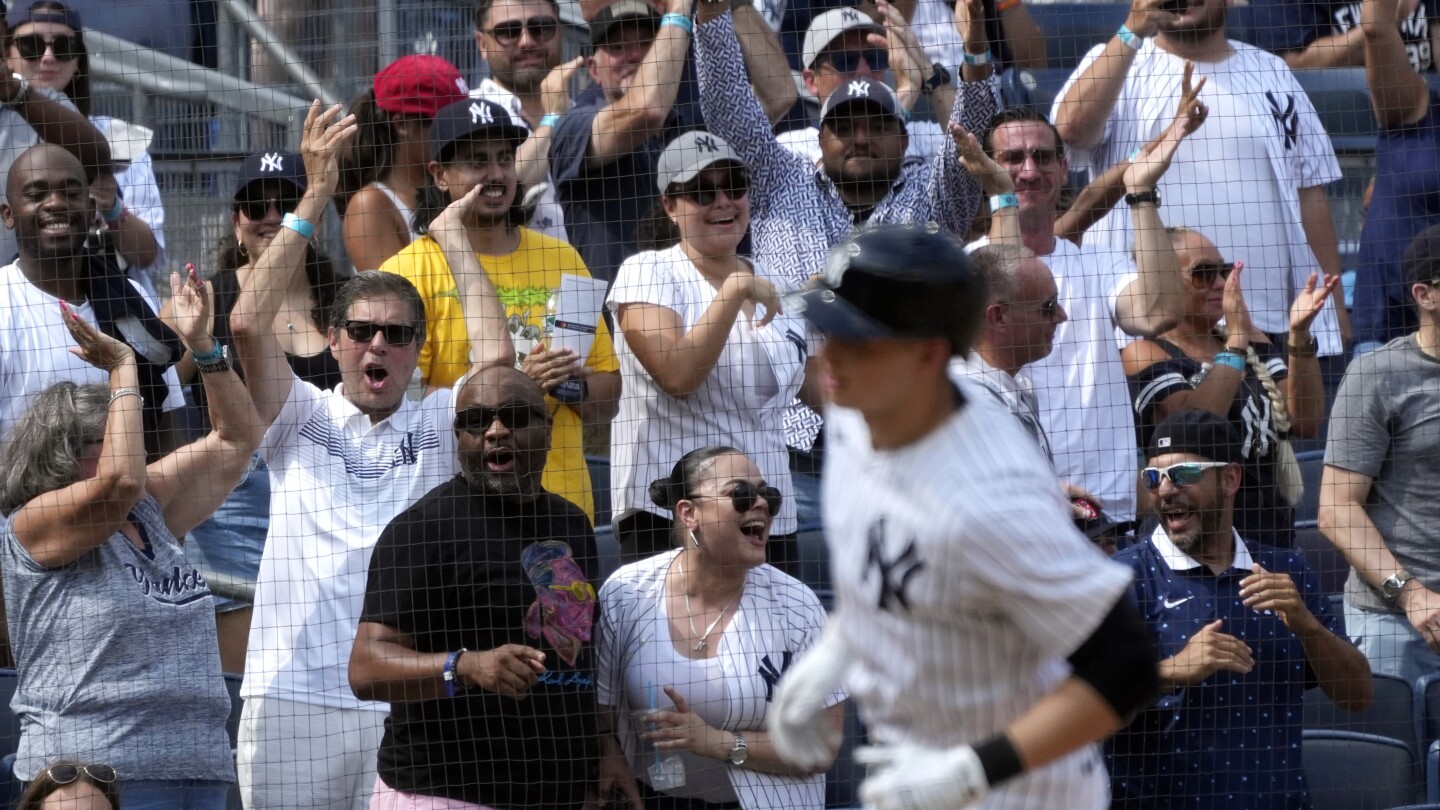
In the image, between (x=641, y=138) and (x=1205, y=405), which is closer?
(x=1205, y=405)

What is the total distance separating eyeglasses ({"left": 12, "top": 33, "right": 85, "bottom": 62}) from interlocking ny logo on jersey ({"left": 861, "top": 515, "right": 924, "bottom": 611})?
15.3 ft

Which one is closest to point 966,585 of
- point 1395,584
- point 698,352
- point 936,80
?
point 698,352

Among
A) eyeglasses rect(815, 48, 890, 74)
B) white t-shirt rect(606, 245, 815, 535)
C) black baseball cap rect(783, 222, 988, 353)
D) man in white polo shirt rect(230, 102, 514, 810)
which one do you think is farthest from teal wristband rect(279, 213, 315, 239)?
black baseball cap rect(783, 222, 988, 353)

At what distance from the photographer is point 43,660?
15.3 ft

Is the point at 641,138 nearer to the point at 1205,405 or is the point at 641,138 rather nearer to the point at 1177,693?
the point at 1205,405

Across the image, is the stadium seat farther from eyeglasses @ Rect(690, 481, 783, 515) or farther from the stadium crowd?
eyeglasses @ Rect(690, 481, 783, 515)

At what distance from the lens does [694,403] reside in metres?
5.35

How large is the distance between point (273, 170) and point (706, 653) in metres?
2.26

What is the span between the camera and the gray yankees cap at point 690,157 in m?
5.48

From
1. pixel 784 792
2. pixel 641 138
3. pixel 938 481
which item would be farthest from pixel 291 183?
pixel 938 481

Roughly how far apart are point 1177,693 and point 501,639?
1.79m

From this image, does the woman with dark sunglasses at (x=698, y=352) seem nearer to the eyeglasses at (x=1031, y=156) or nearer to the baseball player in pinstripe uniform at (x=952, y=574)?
the eyeglasses at (x=1031, y=156)

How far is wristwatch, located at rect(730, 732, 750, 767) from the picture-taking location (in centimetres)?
468

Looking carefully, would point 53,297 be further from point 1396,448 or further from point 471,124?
point 1396,448
